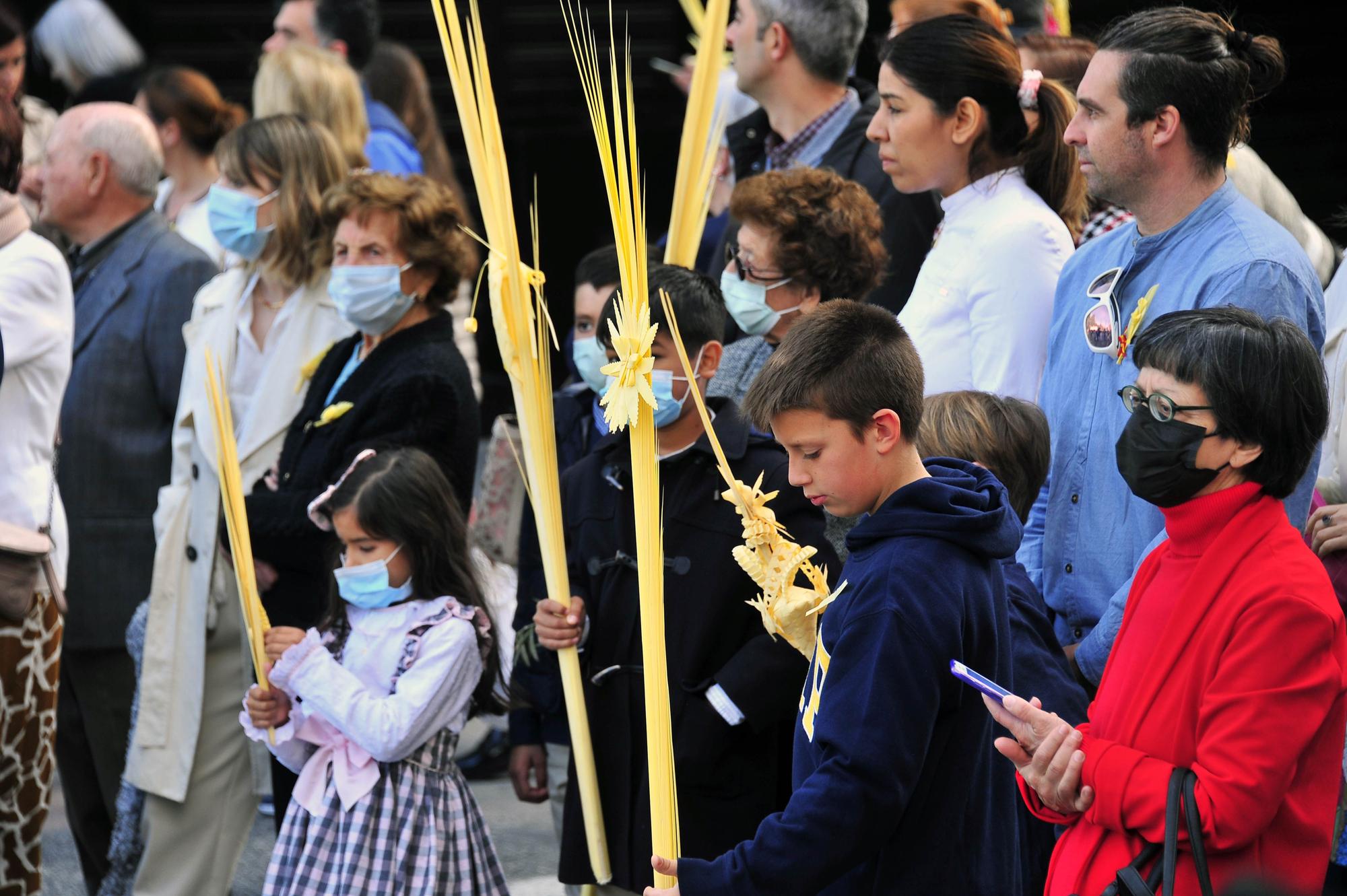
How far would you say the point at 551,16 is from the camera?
9633 mm

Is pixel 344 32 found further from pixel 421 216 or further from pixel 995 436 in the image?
pixel 995 436

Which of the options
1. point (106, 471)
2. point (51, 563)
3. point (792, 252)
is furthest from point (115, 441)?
point (792, 252)

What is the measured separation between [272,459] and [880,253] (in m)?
1.82

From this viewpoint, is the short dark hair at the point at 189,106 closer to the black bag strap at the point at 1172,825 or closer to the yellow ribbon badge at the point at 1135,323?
the yellow ribbon badge at the point at 1135,323

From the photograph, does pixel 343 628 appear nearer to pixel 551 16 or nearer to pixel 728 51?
pixel 728 51

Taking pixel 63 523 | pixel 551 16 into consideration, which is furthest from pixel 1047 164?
pixel 551 16

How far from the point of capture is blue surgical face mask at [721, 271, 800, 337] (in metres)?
3.95

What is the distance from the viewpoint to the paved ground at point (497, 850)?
5039 millimetres

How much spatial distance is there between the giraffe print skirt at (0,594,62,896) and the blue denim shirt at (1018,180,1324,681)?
2.40 meters

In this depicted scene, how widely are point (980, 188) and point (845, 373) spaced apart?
4.53 ft

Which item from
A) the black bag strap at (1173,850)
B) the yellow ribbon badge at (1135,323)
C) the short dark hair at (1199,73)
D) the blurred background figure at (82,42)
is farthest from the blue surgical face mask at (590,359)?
the blurred background figure at (82,42)

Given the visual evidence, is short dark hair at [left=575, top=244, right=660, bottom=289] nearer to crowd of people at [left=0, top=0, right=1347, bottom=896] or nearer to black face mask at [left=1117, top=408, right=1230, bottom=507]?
crowd of people at [left=0, top=0, right=1347, bottom=896]

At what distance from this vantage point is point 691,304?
362 centimetres

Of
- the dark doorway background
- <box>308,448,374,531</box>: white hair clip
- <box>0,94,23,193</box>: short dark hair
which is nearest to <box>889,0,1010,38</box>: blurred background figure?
<box>308,448,374,531</box>: white hair clip
